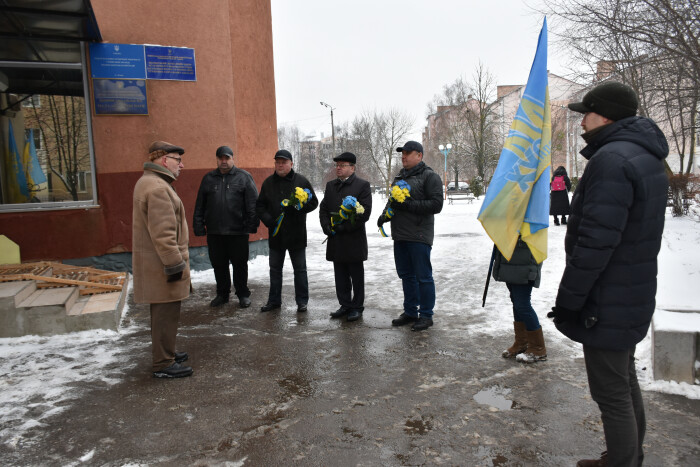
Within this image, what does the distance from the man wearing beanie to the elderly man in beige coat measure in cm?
306

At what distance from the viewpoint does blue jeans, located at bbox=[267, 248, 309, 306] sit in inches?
247

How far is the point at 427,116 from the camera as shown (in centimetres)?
7550

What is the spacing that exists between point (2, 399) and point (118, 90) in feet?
18.8

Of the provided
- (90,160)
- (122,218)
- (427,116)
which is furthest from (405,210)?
(427,116)

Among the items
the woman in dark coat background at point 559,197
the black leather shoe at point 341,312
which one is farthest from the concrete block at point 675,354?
the woman in dark coat background at point 559,197

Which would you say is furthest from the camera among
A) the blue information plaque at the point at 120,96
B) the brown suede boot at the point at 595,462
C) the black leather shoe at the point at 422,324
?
the blue information plaque at the point at 120,96

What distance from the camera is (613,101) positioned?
255 cm

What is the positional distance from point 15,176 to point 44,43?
240cm

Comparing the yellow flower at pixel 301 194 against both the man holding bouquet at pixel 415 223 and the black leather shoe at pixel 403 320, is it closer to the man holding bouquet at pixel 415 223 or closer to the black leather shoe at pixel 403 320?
the man holding bouquet at pixel 415 223

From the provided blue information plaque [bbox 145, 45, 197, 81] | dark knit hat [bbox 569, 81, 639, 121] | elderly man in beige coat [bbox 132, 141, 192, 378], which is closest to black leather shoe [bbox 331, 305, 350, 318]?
elderly man in beige coat [bbox 132, 141, 192, 378]

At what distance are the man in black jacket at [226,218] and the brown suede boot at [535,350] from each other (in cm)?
372

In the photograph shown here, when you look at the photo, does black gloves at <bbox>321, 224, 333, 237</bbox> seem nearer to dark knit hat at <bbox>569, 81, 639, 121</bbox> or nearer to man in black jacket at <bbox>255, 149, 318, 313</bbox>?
man in black jacket at <bbox>255, 149, 318, 313</bbox>

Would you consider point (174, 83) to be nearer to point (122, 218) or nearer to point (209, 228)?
point (122, 218)

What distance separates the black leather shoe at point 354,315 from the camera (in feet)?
18.9
